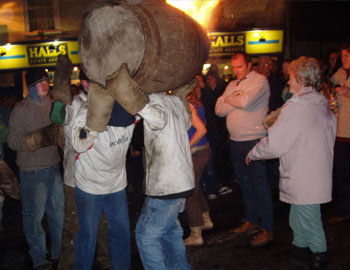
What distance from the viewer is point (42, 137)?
368 centimetres

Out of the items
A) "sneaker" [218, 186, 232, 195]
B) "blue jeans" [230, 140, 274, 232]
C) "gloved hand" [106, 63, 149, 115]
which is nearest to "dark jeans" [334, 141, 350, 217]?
"blue jeans" [230, 140, 274, 232]

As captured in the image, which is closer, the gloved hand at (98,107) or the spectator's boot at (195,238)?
the gloved hand at (98,107)

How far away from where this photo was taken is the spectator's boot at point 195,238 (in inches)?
177

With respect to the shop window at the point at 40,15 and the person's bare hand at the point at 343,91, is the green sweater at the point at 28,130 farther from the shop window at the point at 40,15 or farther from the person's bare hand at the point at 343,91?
the shop window at the point at 40,15

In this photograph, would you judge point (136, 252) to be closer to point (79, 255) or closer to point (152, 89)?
point (79, 255)

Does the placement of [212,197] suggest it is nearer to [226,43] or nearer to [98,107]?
[98,107]

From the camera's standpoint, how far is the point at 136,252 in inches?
172

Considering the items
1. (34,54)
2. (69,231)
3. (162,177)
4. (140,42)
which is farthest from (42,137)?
(34,54)

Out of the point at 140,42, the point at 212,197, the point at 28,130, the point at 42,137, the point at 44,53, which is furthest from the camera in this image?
the point at 44,53

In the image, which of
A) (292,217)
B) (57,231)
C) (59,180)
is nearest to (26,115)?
(59,180)

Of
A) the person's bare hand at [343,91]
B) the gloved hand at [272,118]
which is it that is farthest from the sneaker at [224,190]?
the gloved hand at [272,118]

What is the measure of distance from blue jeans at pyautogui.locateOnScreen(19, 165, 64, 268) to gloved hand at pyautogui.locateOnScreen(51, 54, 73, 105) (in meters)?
0.97

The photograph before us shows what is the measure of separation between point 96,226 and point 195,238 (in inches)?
64.7

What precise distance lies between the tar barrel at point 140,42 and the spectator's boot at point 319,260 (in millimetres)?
2157
